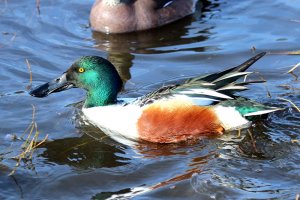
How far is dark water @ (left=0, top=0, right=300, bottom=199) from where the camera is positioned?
5438 mm

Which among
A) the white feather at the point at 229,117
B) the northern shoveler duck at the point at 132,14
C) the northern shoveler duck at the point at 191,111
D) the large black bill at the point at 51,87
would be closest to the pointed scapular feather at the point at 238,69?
the northern shoveler duck at the point at 191,111

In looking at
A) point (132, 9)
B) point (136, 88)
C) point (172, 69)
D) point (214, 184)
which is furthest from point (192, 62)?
point (214, 184)

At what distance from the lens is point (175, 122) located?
20.2 ft

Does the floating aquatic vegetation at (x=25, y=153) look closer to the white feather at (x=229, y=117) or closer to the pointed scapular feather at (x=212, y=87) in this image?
the pointed scapular feather at (x=212, y=87)

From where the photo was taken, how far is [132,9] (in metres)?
9.53

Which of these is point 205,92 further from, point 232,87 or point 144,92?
point 144,92

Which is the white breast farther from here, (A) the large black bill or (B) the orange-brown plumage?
(A) the large black bill

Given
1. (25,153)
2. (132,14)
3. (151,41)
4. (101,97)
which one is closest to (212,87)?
(101,97)

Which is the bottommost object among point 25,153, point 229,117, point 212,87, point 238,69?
point 25,153

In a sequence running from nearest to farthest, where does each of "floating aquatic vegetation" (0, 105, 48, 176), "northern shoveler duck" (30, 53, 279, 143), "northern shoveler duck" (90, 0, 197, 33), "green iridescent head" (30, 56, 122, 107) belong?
1. "floating aquatic vegetation" (0, 105, 48, 176)
2. "northern shoveler duck" (30, 53, 279, 143)
3. "green iridescent head" (30, 56, 122, 107)
4. "northern shoveler duck" (90, 0, 197, 33)

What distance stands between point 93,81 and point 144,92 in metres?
0.95

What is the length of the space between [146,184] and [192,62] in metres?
2.82

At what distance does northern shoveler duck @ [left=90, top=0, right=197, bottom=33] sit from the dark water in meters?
0.15

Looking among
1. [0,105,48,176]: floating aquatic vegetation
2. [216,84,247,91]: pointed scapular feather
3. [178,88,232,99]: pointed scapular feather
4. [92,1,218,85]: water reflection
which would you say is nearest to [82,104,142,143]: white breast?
[178,88,232,99]: pointed scapular feather
